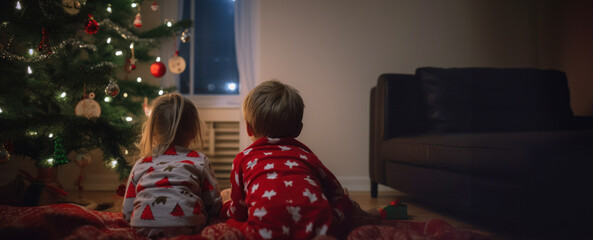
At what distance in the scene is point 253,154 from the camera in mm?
1194

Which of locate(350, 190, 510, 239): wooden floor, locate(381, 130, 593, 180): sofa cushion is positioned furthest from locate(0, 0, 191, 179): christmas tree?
locate(381, 130, 593, 180): sofa cushion

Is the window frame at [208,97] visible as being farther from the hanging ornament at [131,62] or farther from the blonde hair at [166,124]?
the blonde hair at [166,124]

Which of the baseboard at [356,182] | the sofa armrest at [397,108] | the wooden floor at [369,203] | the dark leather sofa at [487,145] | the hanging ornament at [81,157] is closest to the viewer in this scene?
the dark leather sofa at [487,145]

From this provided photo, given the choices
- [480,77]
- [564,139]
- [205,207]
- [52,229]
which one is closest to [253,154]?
[205,207]

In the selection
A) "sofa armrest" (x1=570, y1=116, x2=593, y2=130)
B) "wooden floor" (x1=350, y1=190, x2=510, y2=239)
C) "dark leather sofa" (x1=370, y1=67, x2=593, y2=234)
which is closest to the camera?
"dark leather sofa" (x1=370, y1=67, x2=593, y2=234)

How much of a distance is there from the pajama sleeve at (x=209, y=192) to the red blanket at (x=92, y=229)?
21 cm

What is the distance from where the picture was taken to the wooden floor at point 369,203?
76.0 inches

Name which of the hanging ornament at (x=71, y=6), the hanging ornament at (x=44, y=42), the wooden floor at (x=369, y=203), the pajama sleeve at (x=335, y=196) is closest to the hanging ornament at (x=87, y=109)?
the hanging ornament at (x=44, y=42)

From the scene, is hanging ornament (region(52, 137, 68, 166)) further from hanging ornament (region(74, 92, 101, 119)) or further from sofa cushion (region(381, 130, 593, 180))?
sofa cushion (region(381, 130, 593, 180))

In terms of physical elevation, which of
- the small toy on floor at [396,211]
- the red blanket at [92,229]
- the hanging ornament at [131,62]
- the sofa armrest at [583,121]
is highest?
the hanging ornament at [131,62]

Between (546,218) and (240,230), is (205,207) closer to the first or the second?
(240,230)

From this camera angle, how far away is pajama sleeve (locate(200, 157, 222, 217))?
4.39ft

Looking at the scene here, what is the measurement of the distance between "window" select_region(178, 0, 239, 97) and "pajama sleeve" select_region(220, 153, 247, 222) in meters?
2.33

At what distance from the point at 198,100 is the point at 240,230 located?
2.45 meters
